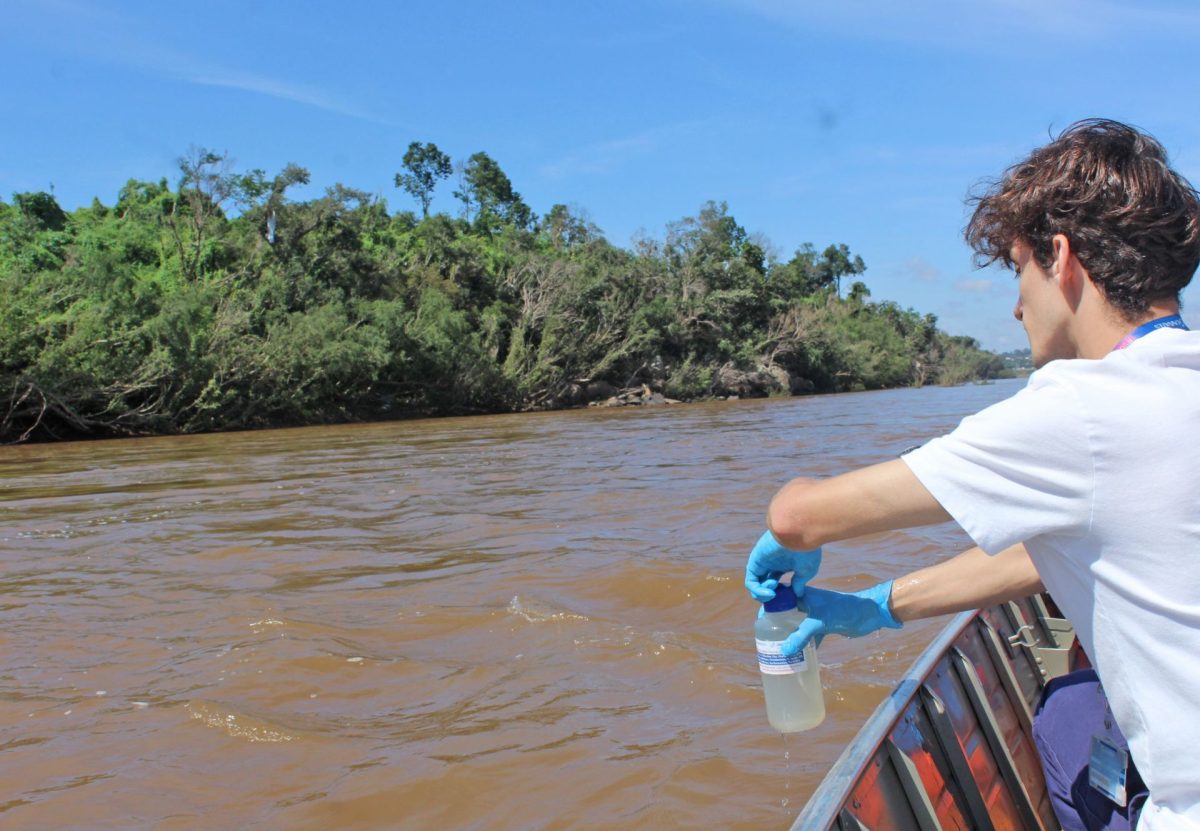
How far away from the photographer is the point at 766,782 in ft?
11.3

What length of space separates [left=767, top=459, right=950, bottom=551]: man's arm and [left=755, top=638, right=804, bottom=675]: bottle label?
45 cm

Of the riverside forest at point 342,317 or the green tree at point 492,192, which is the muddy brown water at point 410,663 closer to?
the riverside forest at point 342,317

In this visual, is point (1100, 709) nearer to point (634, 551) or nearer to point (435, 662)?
point (435, 662)

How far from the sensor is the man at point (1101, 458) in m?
1.31

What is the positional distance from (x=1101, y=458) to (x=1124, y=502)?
0.23 ft

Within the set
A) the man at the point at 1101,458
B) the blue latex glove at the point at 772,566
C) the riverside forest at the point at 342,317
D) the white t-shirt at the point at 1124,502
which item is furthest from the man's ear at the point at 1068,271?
the riverside forest at the point at 342,317

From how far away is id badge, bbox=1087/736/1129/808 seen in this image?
1.74 m

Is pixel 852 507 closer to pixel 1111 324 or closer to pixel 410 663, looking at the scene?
pixel 1111 324

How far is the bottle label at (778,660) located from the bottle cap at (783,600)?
0.07 metres

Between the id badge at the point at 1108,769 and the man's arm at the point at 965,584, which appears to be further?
the man's arm at the point at 965,584

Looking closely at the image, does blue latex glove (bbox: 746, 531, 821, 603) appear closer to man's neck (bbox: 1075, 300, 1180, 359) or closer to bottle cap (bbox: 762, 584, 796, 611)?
bottle cap (bbox: 762, 584, 796, 611)

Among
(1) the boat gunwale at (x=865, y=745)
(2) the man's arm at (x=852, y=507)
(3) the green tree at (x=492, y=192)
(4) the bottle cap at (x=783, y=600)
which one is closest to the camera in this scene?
(2) the man's arm at (x=852, y=507)

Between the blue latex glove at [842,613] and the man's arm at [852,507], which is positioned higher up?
the man's arm at [852,507]

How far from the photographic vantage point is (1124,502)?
4.33 feet
